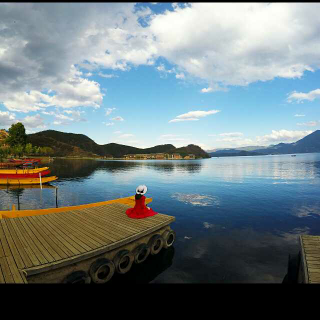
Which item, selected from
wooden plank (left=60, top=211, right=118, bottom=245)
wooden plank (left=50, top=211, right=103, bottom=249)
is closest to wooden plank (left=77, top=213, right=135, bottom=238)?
wooden plank (left=60, top=211, right=118, bottom=245)

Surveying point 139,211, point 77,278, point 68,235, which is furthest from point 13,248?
point 139,211

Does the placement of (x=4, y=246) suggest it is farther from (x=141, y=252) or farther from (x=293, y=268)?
(x=293, y=268)

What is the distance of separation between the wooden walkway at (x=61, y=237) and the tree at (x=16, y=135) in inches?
5312

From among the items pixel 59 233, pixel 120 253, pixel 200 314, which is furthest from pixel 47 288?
pixel 59 233

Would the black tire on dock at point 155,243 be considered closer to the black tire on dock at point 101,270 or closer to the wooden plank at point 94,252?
the wooden plank at point 94,252

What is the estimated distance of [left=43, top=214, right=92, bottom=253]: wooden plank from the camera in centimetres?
961

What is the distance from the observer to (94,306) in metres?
2.15

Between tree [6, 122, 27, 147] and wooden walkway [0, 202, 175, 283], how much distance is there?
135 m

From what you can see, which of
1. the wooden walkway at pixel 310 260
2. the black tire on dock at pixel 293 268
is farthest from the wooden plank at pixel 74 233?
the black tire on dock at pixel 293 268

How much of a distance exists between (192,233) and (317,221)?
52.4 feet

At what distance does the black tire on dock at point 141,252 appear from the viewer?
1195cm

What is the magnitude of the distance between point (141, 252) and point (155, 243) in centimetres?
135

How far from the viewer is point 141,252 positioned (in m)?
12.3

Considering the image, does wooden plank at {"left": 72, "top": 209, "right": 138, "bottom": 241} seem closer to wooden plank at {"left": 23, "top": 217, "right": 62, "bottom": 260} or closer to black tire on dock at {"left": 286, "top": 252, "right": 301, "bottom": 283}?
wooden plank at {"left": 23, "top": 217, "right": 62, "bottom": 260}
